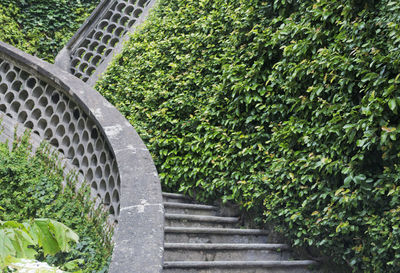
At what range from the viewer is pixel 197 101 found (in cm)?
598

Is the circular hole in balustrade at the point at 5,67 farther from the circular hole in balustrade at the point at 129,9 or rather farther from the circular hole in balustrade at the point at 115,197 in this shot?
the circular hole in balustrade at the point at 115,197

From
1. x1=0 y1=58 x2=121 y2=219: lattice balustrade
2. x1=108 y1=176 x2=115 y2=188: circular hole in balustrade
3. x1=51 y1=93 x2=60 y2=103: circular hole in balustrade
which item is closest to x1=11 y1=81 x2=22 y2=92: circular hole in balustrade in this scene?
x1=0 y1=58 x2=121 y2=219: lattice balustrade

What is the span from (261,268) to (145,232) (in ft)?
5.16

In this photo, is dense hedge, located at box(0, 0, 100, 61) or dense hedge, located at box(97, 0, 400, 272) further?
dense hedge, located at box(0, 0, 100, 61)

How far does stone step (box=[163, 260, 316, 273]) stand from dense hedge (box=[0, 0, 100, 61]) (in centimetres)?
796

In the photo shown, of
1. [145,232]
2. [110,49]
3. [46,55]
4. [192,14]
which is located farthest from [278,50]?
[46,55]

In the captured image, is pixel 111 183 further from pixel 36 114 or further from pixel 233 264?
pixel 36 114

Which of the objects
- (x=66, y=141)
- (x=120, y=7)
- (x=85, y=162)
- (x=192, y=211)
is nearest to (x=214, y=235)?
(x=192, y=211)

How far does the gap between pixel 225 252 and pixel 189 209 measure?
39.5 inches

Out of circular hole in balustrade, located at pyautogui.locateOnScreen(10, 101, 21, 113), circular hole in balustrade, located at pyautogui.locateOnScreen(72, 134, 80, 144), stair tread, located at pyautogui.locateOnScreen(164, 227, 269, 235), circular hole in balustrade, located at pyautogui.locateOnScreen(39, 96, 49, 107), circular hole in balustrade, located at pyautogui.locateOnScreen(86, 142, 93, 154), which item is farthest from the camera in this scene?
circular hole in balustrade, located at pyautogui.locateOnScreen(10, 101, 21, 113)

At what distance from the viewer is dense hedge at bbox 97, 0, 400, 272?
3723mm

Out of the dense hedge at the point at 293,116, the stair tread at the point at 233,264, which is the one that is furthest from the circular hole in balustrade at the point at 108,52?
the stair tread at the point at 233,264

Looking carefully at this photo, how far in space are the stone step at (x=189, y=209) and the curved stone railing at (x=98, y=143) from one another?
79 centimetres

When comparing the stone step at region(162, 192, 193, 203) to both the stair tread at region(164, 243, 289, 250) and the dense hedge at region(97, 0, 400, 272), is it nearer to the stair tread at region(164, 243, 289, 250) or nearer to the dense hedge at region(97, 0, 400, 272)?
the dense hedge at region(97, 0, 400, 272)
